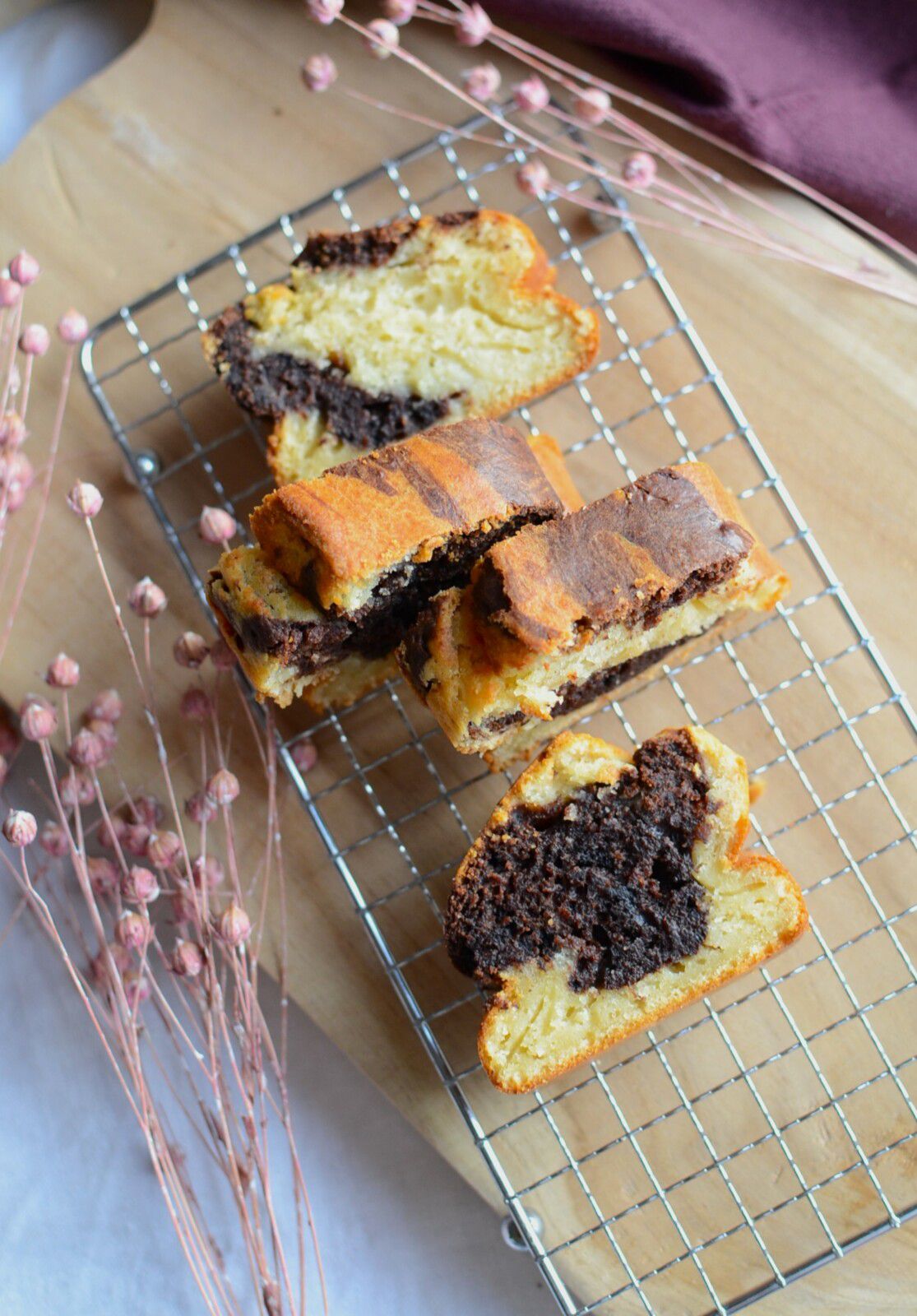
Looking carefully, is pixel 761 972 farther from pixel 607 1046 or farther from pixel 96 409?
pixel 96 409

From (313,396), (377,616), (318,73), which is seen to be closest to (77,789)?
(377,616)

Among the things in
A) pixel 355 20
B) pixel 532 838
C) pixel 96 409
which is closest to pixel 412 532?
pixel 532 838

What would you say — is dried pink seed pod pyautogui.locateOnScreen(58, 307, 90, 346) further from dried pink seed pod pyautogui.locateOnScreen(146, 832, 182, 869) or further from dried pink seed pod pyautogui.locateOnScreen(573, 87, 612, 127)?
dried pink seed pod pyautogui.locateOnScreen(573, 87, 612, 127)

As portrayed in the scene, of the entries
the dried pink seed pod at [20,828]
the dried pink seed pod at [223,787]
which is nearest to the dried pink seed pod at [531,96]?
the dried pink seed pod at [223,787]

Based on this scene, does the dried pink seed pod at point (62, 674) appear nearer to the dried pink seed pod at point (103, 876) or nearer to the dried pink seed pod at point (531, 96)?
the dried pink seed pod at point (103, 876)

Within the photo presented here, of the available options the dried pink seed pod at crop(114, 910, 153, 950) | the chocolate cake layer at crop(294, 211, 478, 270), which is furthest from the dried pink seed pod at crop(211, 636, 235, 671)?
the chocolate cake layer at crop(294, 211, 478, 270)

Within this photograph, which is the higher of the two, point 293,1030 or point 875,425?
point 875,425

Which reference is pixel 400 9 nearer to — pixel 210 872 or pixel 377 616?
pixel 377 616

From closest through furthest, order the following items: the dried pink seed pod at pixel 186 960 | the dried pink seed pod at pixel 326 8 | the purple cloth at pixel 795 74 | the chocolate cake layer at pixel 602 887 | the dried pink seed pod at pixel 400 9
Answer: the dried pink seed pod at pixel 186 960 → the chocolate cake layer at pixel 602 887 → the dried pink seed pod at pixel 326 8 → the dried pink seed pod at pixel 400 9 → the purple cloth at pixel 795 74
